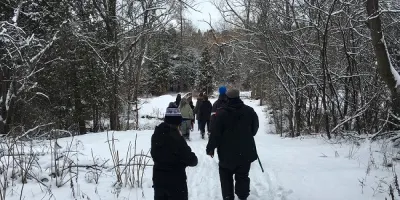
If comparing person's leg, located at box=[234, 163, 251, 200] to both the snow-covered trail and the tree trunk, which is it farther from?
the tree trunk

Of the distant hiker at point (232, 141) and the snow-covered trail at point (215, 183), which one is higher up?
the distant hiker at point (232, 141)

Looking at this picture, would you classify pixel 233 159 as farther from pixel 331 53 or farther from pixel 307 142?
pixel 331 53

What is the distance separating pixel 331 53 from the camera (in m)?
14.9

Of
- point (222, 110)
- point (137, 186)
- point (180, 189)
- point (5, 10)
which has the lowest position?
point (137, 186)

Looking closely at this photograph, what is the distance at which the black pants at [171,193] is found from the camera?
4.18 meters

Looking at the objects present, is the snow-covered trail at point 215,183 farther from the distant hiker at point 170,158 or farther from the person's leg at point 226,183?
the distant hiker at point 170,158

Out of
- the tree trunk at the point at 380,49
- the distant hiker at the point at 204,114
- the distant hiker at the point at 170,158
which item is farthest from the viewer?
the distant hiker at the point at 204,114

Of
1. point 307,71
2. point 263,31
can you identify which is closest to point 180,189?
point 307,71

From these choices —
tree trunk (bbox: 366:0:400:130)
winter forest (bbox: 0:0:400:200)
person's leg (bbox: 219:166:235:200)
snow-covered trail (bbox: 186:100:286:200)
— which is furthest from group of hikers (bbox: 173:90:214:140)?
person's leg (bbox: 219:166:235:200)

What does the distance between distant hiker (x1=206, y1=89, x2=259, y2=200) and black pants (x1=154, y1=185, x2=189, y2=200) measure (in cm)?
124

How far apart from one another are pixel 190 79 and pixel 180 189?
165ft

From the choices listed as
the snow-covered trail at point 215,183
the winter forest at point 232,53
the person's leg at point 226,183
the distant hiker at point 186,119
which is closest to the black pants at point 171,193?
the person's leg at point 226,183

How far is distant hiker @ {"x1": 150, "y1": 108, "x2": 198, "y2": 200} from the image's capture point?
161 inches

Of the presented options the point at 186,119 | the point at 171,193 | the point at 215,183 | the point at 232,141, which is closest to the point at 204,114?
the point at 186,119
